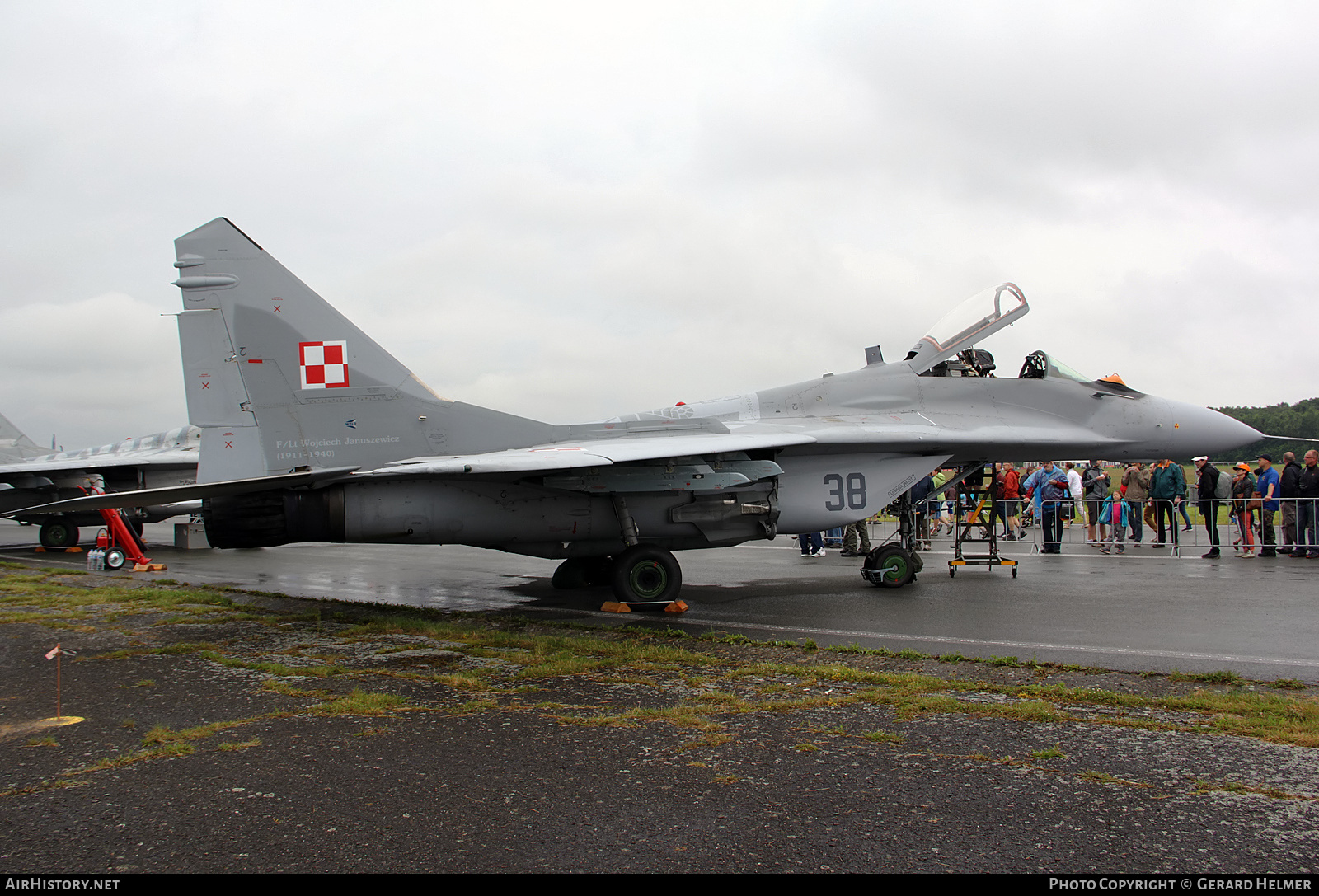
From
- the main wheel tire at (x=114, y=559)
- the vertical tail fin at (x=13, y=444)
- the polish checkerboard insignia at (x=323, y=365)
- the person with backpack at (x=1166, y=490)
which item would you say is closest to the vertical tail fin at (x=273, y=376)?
the polish checkerboard insignia at (x=323, y=365)

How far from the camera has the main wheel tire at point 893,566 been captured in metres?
10.8

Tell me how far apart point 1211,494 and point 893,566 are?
971 centimetres

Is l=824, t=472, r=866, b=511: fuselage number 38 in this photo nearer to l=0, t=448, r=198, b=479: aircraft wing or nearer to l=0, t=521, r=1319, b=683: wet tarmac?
l=0, t=521, r=1319, b=683: wet tarmac

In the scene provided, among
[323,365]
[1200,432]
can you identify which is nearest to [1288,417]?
[1200,432]

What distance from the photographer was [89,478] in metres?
20.1

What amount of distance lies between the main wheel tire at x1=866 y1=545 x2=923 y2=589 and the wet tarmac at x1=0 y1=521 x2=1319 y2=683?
23cm

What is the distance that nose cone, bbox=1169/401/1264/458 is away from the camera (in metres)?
11.3

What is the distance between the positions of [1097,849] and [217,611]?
9141 millimetres

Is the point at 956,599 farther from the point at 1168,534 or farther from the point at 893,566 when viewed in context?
the point at 1168,534

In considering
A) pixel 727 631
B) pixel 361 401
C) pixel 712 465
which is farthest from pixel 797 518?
pixel 361 401

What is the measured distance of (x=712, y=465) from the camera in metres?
9.42

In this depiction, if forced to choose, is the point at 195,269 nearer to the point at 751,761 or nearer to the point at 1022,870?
the point at 751,761

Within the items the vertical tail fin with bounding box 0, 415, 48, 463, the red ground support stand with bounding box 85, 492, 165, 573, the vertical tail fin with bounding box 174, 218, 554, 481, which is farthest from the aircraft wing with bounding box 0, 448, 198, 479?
the vertical tail fin with bounding box 174, 218, 554, 481

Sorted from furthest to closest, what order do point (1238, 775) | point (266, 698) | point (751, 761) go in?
point (266, 698) → point (751, 761) → point (1238, 775)
